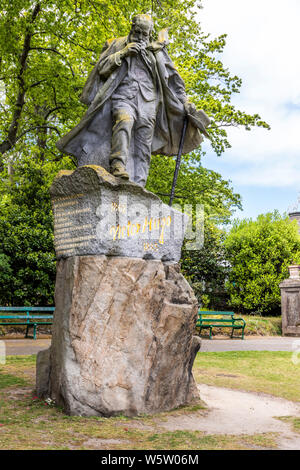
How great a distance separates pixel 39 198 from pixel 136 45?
10.1 meters

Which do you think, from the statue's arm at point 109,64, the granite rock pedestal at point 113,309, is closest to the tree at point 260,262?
the granite rock pedestal at point 113,309

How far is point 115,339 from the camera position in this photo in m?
4.65

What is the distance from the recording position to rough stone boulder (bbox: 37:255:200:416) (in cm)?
450

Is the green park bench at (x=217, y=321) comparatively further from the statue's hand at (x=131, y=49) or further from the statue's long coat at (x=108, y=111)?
the statue's hand at (x=131, y=49)

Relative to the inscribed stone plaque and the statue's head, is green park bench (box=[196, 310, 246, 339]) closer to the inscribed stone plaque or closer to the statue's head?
the inscribed stone plaque

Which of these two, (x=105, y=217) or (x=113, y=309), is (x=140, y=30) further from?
(x=113, y=309)

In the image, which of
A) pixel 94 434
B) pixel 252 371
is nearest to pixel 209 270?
pixel 252 371

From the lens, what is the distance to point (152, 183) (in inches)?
643

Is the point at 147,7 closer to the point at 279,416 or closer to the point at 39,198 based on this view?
the point at 39,198

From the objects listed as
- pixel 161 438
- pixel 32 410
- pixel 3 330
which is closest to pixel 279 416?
pixel 161 438

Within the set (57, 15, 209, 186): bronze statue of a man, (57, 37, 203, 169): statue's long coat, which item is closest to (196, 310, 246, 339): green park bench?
(57, 37, 203, 169): statue's long coat

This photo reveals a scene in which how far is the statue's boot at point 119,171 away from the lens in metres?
5.09

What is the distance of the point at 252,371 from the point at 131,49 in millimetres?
5544
